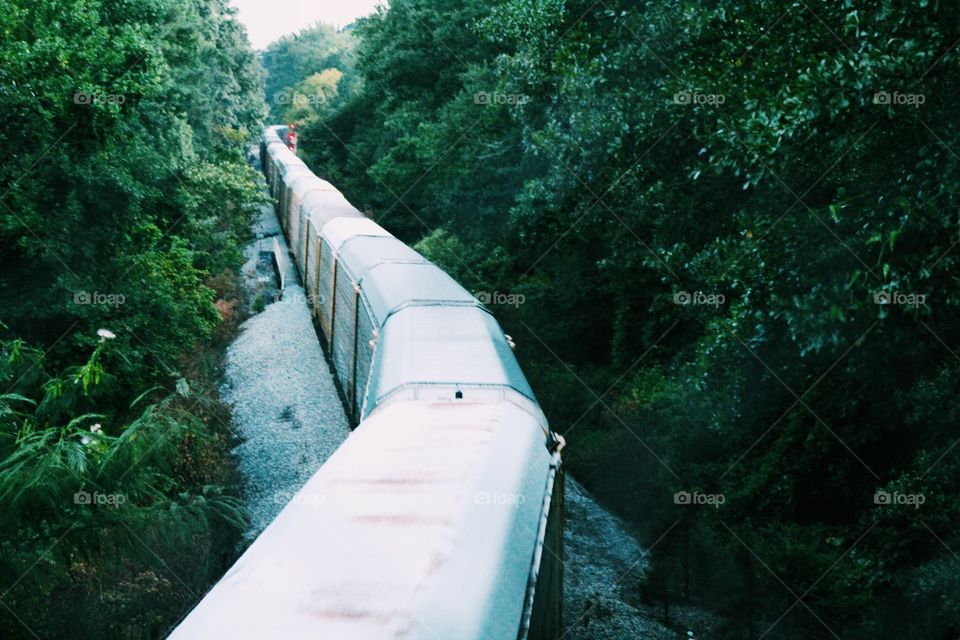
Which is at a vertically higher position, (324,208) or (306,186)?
(306,186)

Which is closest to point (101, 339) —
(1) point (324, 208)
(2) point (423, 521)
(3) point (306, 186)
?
(1) point (324, 208)

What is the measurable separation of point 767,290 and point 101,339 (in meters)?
9.92

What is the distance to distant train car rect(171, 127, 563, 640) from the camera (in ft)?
10.1

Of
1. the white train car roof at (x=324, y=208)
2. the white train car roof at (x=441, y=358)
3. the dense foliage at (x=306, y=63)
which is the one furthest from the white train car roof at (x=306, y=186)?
the dense foliage at (x=306, y=63)

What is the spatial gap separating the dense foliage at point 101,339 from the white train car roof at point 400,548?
132 inches

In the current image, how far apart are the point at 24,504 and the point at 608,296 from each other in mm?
10828

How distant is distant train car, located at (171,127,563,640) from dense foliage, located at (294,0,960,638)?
2413 mm

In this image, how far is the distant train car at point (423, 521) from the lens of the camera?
307 centimetres

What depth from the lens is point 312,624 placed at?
2.96 meters

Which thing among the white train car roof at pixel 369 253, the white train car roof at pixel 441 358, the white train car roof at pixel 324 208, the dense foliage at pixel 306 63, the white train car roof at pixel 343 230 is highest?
the dense foliage at pixel 306 63

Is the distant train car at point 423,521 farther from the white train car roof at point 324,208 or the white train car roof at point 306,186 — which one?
the white train car roof at point 306,186

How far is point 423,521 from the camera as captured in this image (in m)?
3.74

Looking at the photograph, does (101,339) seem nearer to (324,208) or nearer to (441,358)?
(324,208)

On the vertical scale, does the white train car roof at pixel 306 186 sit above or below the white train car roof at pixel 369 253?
above
